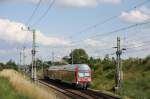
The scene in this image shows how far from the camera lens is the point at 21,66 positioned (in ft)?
386

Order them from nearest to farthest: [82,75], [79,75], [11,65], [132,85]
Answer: [79,75] → [132,85] → [82,75] → [11,65]

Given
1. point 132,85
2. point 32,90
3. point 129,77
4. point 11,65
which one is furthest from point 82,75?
point 11,65

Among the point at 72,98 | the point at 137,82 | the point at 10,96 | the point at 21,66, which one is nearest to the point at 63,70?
the point at 137,82

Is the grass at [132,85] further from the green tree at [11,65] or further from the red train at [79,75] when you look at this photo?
the green tree at [11,65]

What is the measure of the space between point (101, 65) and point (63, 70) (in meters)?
25.3

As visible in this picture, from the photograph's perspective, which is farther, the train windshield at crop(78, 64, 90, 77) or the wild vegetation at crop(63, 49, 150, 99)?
the train windshield at crop(78, 64, 90, 77)

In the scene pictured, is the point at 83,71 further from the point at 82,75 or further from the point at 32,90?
the point at 32,90

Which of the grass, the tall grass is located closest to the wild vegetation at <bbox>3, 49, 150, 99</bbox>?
the grass

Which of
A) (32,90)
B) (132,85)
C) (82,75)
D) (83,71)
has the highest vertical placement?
(83,71)

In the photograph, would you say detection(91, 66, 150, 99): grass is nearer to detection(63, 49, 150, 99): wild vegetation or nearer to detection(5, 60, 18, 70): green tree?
detection(63, 49, 150, 99): wild vegetation

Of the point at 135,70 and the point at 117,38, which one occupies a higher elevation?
the point at 117,38

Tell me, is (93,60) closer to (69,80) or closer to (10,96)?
(69,80)

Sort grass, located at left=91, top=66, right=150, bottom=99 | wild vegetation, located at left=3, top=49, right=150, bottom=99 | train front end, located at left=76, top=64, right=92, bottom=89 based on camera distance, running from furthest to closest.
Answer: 1. train front end, located at left=76, top=64, right=92, bottom=89
2. wild vegetation, located at left=3, top=49, right=150, bottom=99
3. grass, located at left=91, top=66, right=150, bottom=99

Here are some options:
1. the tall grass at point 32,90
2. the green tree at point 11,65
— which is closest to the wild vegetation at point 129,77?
the tall grass at point 32,90
